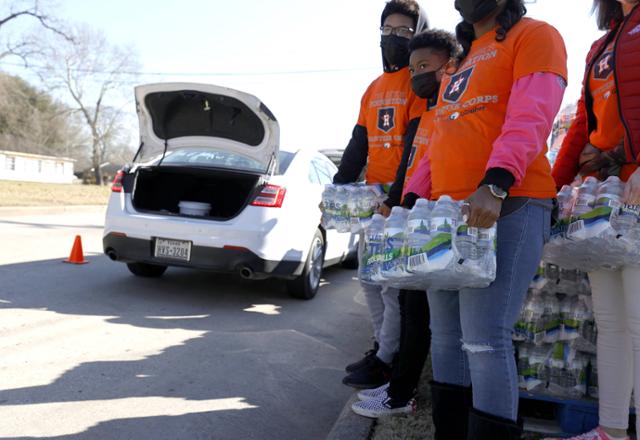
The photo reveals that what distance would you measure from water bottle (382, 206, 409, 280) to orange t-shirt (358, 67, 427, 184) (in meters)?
1.46

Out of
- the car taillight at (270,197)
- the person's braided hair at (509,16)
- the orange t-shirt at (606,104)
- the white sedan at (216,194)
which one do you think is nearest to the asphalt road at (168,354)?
the white sedan at (216,194)

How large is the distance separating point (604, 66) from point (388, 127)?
1.30 meters

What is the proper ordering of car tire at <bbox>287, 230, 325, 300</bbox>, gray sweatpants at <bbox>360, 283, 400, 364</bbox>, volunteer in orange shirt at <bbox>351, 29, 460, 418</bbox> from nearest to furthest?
volunteer in orange shirt at <bbox>351, 29, 460, 418</bbox>, gray sweatpants at <bbox>360, 283, 400, 364</bbox>, car tire at <bbox>287, 230, 325, 300</bbox>

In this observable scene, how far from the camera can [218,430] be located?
8.71ft

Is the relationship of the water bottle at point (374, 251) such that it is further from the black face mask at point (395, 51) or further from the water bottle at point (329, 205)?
the black face mask at point (395, 51)

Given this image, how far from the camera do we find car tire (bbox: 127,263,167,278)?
602 cm

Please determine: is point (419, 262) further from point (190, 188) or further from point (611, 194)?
point (190, 188)

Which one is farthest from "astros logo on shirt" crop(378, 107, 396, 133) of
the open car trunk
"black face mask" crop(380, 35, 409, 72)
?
the open car trunk

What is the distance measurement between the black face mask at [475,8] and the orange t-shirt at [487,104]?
78 millimetres

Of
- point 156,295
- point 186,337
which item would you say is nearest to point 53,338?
point 186,337

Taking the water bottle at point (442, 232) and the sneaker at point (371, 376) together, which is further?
the sneaker at point (371, 376)

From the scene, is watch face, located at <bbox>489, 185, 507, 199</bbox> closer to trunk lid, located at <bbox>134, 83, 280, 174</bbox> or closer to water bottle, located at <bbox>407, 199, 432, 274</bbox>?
water bottle, located at <bbox>407, 199, 432, 274</bbox>

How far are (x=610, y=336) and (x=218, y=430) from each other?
5.96 ft

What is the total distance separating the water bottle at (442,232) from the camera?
173 centimetres
